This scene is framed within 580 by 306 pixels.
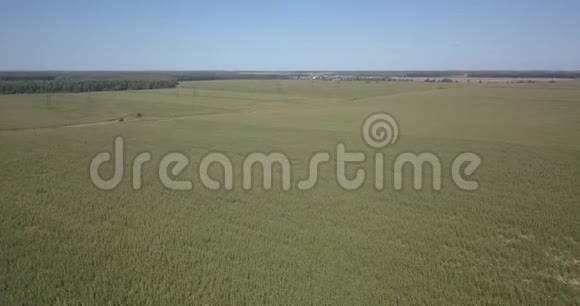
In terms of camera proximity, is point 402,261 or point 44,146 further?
point 44,146

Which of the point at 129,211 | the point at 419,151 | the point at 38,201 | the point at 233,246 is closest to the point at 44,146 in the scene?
the point at 38,201

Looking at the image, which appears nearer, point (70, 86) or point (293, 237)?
point (293, 237)

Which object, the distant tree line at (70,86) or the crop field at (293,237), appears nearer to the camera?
the crop field at (293,237)

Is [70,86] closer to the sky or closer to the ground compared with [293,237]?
closer to the sky

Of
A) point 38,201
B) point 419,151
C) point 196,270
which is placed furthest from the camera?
point 419,151

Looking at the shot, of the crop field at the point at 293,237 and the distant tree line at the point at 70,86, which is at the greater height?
the distant tree line at the point at 70,86

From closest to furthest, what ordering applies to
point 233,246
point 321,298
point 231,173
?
1. point 321,298
2. point 233,246
3. point 231,173

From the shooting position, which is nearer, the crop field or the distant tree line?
the crop field

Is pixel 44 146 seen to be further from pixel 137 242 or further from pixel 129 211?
pixel 137 242
